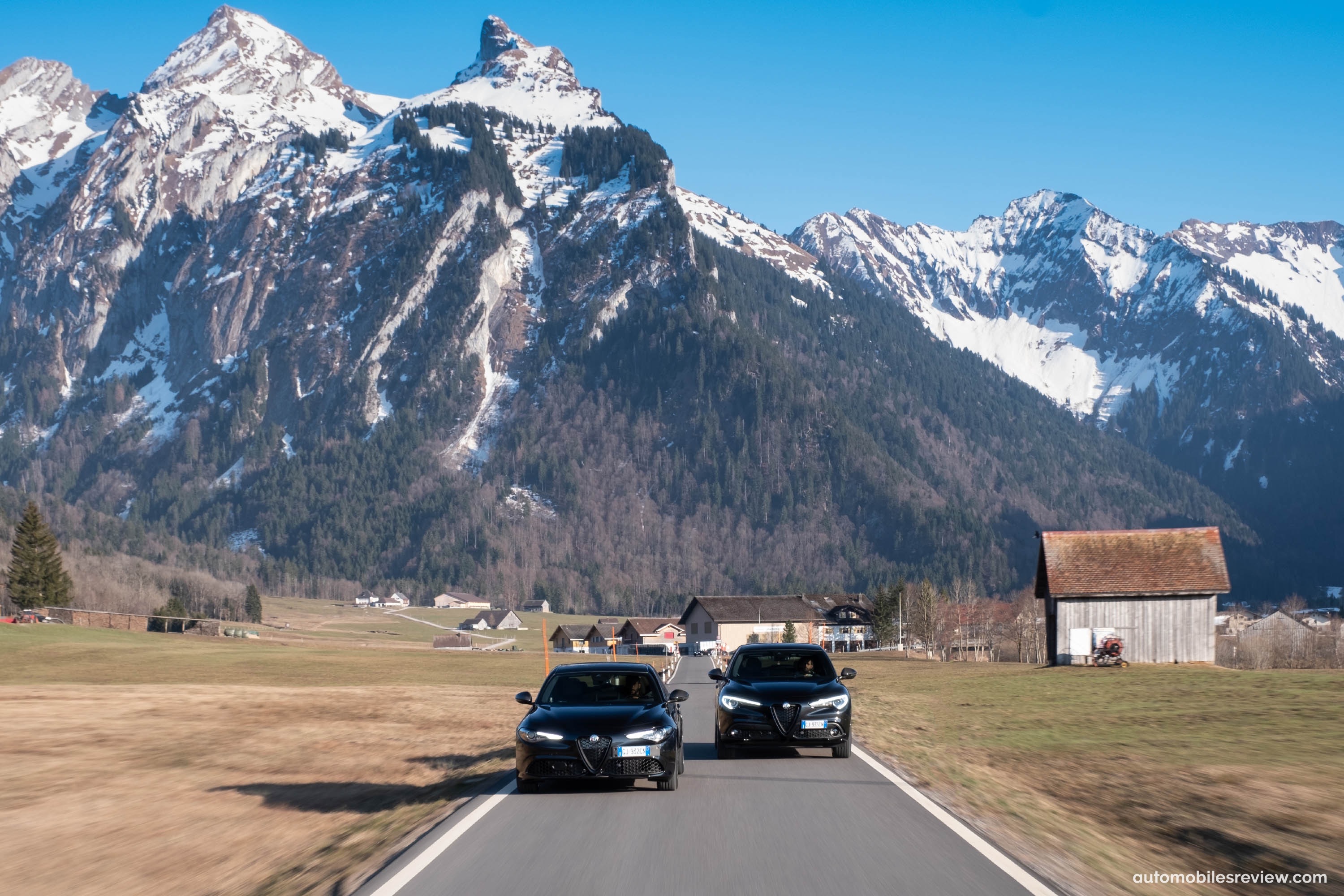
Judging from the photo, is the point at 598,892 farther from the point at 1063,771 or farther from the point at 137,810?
the point at 1063,771

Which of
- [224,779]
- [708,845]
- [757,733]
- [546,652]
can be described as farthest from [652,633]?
[708,845]

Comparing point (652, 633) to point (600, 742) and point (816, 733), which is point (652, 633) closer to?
point (816, 733)

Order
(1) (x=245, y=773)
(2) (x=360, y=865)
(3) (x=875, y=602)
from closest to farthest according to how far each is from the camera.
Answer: (2) (x=360, y=865) → (1) (x=245, y=773) → (3) (x=875, y=602)

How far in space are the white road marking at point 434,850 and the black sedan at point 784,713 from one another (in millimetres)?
4553

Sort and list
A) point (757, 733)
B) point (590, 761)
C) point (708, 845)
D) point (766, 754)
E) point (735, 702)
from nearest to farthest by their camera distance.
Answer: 1. point (708, 845)
2. point (590, 761)
3. point (757, 733)
4. point (735, 702)
5. point (766, 754)

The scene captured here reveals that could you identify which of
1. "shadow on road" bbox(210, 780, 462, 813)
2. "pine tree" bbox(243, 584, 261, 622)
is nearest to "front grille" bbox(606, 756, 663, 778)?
"shadow on road" bbox(210, 780, 462, 813)

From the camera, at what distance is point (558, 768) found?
15.2 m

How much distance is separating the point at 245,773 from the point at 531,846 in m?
9.97

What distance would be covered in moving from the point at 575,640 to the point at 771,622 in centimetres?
3247

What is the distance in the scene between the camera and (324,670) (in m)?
63.2

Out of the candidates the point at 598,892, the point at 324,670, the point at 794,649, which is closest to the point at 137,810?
the point at 598,892

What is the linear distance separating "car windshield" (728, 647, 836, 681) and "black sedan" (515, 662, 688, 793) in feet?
13.2

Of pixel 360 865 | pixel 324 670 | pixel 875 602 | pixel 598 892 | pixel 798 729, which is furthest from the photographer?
pixel 875 602

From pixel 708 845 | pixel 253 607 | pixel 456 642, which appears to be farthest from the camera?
pixel 253 607
